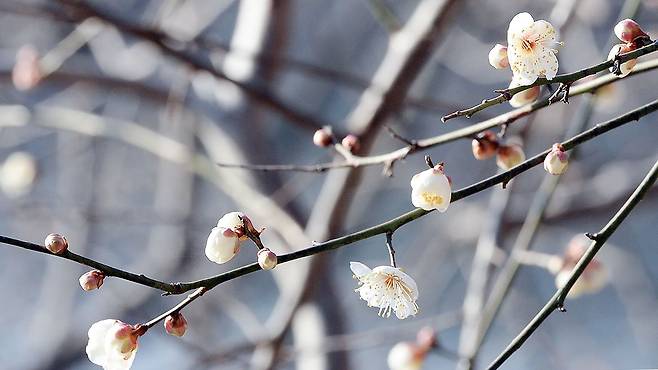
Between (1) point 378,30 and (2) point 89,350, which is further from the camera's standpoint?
(1) point 378,30

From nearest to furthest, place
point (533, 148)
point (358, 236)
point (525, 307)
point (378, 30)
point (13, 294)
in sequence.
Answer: point (358, 236) → point (533, 148) → point (525, 307) → point (378, 30) → point (13, 294)

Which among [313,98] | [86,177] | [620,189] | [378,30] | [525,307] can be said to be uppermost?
[378,30]

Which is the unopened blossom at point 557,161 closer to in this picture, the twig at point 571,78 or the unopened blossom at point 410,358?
the twig at point 571,78

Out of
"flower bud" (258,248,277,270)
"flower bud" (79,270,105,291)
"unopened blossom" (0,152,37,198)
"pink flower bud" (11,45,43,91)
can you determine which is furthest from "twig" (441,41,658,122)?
"unopened blossom" (0,152,37,198)

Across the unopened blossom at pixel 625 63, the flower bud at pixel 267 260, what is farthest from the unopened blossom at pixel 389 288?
the unopened blossom at pixel 625 63

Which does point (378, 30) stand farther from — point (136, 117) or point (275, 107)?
point (275, 107)

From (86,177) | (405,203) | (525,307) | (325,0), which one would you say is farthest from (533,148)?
(86,177)

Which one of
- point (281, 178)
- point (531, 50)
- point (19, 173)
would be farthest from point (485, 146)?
point (19, 173)
